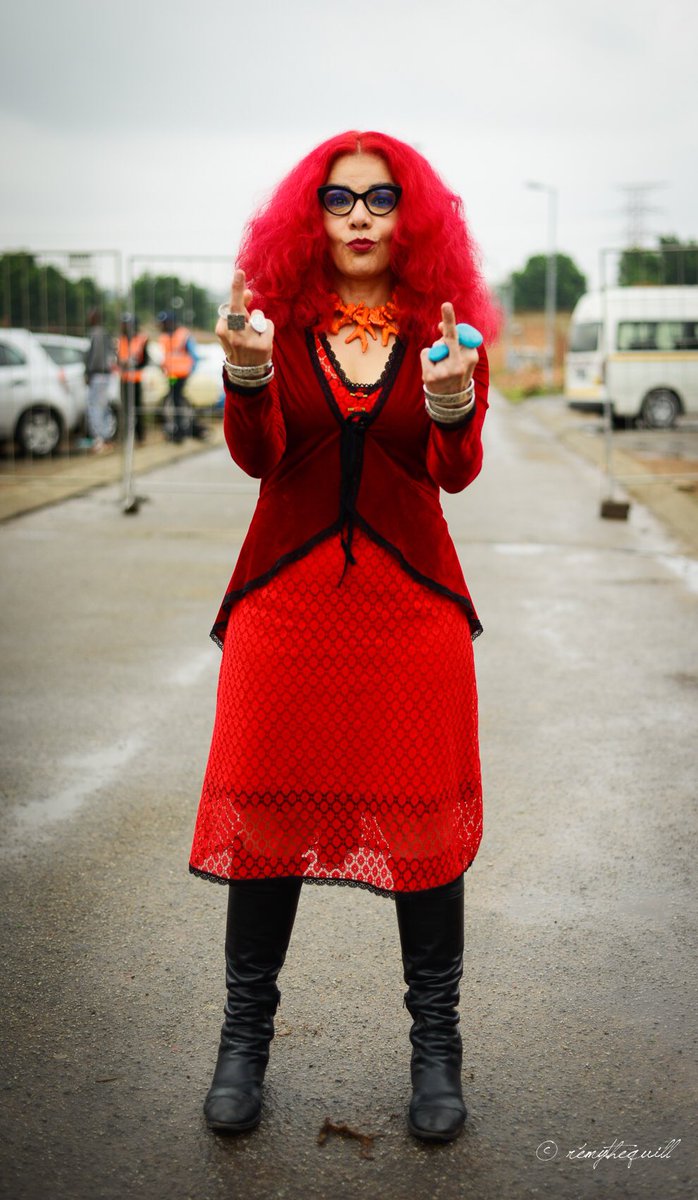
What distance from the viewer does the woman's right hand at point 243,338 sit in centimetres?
239

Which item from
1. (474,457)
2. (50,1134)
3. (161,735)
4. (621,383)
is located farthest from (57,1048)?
(621,383)

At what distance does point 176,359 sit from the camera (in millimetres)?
18578

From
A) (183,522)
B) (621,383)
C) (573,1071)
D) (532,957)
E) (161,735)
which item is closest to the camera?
(573,1071)

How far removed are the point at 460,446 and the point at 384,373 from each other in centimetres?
29

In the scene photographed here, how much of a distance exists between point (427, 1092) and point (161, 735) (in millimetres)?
3057

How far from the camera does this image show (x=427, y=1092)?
270 cm

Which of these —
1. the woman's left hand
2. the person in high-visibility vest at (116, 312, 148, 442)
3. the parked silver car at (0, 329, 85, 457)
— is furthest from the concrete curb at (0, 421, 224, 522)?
the woman's left hand

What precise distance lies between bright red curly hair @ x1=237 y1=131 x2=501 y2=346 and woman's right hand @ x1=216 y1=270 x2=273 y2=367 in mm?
300

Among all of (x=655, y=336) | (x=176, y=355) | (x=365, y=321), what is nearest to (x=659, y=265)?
(x=655, y=336)

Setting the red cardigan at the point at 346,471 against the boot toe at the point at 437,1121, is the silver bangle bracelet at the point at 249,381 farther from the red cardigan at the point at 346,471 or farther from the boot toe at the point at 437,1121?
the boot toe at the point at 437,1121

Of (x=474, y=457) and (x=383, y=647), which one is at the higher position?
(x=474, y=457)

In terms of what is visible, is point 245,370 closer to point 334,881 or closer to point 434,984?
point 334,881

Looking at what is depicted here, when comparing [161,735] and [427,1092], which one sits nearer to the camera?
[427,1092]

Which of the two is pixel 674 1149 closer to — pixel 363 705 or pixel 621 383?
pixel 363 705
